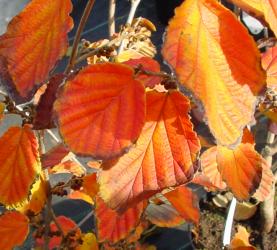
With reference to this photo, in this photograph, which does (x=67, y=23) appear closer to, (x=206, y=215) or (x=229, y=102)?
(x=229, y=102)

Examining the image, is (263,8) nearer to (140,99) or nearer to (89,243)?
(140,99)

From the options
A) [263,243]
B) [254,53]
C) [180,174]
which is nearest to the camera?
[254,53]

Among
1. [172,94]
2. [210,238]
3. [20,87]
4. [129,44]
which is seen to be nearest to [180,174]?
[172,94]

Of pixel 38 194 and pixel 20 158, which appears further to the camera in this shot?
pixel 38 194

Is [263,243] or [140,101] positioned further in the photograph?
[263,243]

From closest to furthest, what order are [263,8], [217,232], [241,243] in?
[263,8] < [241,243] < [217,232]

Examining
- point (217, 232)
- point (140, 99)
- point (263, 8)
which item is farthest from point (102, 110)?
point (217, 232)

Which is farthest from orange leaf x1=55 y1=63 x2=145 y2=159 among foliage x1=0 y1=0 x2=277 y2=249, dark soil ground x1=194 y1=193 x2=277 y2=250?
dark soil ground x1=194 y1=193 x2=277 y2=250
